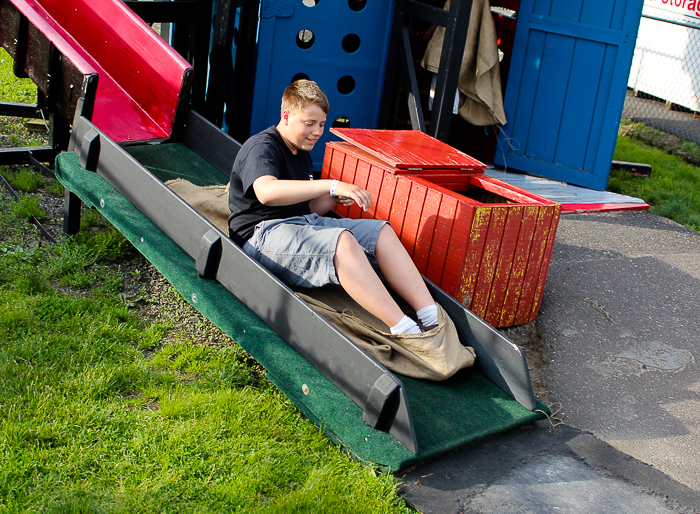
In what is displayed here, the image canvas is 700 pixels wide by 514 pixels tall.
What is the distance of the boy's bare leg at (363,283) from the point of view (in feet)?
9.93

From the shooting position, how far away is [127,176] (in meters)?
3.68

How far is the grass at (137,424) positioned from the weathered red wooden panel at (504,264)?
1446 mm

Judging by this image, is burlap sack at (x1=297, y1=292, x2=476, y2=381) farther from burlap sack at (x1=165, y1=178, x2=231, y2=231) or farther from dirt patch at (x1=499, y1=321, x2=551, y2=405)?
burlap sack at (x1=165, y1=178, x2=231, y2=231)

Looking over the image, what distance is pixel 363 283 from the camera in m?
3.03

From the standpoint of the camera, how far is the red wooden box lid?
3.96 m

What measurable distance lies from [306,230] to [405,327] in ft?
2.20

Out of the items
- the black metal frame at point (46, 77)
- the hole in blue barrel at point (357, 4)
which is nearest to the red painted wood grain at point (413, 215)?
the black metal frame at point (46, 77)

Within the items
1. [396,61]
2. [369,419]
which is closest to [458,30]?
[396,61]

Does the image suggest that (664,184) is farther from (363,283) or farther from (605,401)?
(363,283)

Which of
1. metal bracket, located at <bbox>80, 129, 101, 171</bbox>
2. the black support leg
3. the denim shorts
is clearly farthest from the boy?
the black support leg

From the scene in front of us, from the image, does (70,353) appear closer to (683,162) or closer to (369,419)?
(369,419)

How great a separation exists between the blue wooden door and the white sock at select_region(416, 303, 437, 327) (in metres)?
4.10

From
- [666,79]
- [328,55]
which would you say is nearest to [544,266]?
[328,55]

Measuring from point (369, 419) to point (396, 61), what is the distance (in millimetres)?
4434
